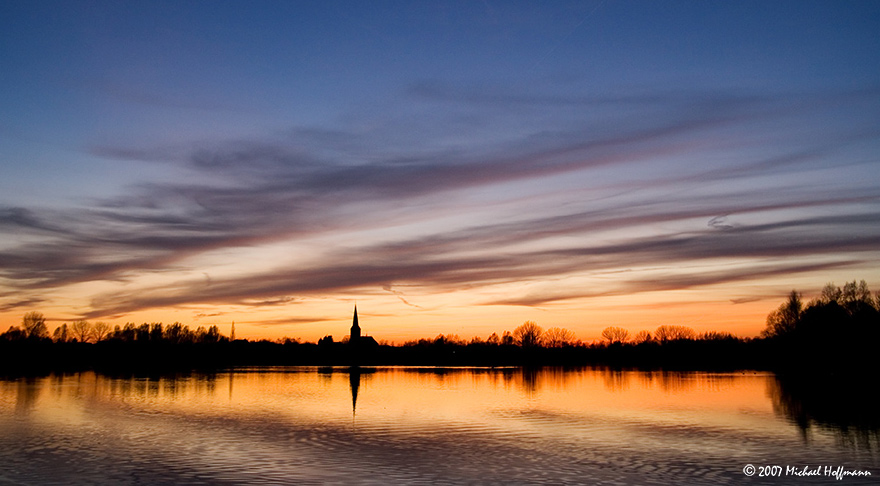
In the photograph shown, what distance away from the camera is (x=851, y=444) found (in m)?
30.4

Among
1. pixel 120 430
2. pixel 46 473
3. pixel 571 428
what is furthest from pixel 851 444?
pixel 120 430

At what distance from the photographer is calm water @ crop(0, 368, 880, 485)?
23812 millimetres

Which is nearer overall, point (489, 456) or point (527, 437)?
point (489, 456)

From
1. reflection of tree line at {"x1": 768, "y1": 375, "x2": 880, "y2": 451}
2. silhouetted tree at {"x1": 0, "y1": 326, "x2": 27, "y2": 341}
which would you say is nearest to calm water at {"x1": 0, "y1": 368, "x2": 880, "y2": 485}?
reflection of tree line at {"x1": 768, "y1": 375, "x2": 880, "y2": 451}

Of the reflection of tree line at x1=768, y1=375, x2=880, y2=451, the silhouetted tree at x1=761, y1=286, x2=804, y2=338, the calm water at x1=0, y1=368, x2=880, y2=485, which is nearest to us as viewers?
the calm water at x1=0, y1=368, x2=880, y2=485


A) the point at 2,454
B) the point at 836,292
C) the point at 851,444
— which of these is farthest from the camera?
the point at 836,292

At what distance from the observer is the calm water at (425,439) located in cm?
2381

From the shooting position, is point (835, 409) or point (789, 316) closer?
point (835, 409)

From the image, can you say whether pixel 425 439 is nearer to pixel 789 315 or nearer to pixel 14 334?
pixel 789 315

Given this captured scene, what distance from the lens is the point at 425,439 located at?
107 feet

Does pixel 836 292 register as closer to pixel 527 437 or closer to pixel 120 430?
pixel 527 437

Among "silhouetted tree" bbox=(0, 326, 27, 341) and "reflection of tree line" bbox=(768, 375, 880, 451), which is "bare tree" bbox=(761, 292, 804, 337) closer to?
"reflection of tree line" bbox=(768, 375, 880, 451)

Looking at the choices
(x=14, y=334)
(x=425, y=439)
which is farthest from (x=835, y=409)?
(x=14, y=334)

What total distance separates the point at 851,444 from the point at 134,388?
63.4 metres
